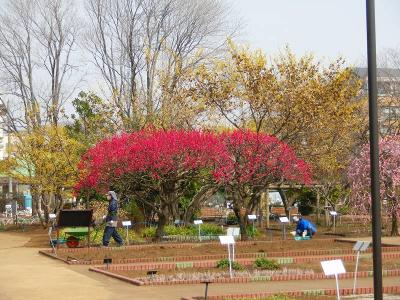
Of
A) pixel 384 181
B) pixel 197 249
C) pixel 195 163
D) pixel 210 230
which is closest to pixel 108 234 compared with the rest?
pixel 197 249

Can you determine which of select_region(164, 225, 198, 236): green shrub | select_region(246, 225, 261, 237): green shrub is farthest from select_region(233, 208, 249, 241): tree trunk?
select_region(164, 225, 198, 236): green shrub

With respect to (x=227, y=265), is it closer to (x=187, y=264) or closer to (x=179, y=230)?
(x=187, y=264)

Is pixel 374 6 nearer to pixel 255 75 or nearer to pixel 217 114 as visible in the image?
pixel 255 75

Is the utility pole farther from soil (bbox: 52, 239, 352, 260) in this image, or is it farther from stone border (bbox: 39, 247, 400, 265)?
soil (bbox: 52, 239, 352, 260)

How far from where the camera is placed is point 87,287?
1384cm

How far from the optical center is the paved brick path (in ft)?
41.6

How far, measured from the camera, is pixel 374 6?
8.21 meters

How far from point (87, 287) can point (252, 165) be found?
11.6m

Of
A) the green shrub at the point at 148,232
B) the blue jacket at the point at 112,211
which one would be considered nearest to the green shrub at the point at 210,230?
the green shrub at the point at 148,232

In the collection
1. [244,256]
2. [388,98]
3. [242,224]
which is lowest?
[244,256]

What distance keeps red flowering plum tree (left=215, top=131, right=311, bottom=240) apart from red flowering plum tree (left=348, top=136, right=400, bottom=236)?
10.6ft

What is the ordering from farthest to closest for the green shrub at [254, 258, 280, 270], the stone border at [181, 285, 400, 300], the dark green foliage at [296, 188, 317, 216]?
the dark green foliage at [296, 188, 317, 216], the green shrub at [254, 258, 280, 270], the stone border at [181, 285, 400, 300]

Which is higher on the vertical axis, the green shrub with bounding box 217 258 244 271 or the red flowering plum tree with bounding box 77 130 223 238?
the red flowering plum tree with bounding box 77 130 223 238

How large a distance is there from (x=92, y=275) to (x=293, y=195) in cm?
2486
